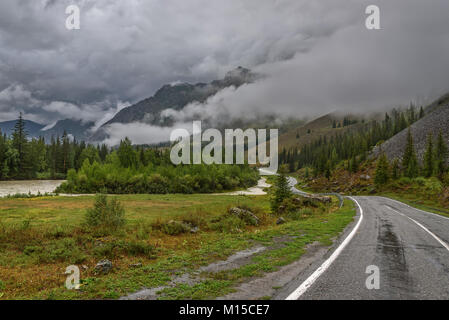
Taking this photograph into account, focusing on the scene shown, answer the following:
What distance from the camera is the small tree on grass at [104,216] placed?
13734 mm

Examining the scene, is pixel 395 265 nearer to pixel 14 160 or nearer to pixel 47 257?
pixel 47 257

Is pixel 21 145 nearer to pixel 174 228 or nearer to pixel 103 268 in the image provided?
pixel 174 228

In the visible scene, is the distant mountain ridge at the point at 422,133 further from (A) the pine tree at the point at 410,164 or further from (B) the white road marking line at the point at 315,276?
(B) the white road marking line at the point at 315,276

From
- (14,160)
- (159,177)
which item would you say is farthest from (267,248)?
(14,160)

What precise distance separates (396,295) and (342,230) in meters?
7.96

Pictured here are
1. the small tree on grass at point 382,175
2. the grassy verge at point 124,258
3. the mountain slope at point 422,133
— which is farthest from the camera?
the mountain slope at point 422,133

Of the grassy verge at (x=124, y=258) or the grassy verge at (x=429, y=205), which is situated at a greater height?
the grassy verge at (x=124, y=258)

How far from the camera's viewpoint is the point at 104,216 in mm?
14273

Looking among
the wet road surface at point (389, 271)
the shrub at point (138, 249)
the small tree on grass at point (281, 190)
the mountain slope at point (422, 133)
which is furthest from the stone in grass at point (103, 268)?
the mountain slope at point (422, 133)

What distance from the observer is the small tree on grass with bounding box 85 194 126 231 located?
13.7 metres

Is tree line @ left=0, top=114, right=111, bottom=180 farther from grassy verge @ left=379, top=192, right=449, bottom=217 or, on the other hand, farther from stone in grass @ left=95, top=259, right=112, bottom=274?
grassy verge @ left=379, top=192, right=449, bottom=217

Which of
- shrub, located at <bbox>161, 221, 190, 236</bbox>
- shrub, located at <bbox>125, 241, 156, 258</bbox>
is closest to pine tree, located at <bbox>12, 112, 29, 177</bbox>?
shrub, located at <bbox>161, 221, 190, 236</bbox>

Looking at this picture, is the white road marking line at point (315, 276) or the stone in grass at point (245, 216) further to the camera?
the stone in grass at point (245, 216)

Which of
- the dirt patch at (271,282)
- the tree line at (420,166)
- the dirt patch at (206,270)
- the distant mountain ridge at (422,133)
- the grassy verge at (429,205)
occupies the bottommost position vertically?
the grassy verge at (429,205)
